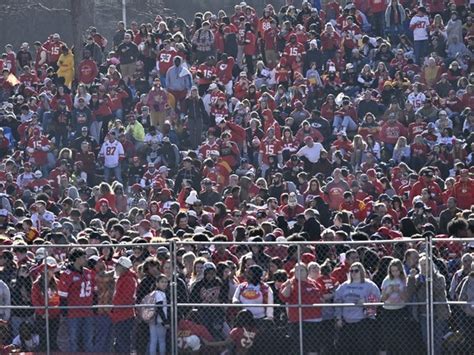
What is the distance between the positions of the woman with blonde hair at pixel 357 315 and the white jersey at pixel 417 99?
12137 mm

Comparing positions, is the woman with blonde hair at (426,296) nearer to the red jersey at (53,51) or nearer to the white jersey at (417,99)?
the white jersey at (417,99)

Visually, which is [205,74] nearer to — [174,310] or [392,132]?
[392,132]

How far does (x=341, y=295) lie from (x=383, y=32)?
1691 centimetres

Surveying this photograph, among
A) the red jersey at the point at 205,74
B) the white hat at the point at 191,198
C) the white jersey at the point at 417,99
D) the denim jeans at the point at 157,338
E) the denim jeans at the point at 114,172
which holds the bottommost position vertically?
the denim jeans at the point at 157,338

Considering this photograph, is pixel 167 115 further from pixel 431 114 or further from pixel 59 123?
pixel 431 114

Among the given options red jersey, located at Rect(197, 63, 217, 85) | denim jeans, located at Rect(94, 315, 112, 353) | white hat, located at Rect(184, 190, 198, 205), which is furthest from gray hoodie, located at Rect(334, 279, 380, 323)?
red jersey, located at Rect(197, 63, 217, 85)

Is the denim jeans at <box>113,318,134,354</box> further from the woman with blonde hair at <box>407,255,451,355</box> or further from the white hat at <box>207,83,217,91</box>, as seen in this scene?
the white hat at <box>207,83,217,91</box>

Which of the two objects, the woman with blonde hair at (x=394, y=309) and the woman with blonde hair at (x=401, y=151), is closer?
the woman with blonde hair at (x=394, y=309)

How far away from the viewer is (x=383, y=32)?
108 feet

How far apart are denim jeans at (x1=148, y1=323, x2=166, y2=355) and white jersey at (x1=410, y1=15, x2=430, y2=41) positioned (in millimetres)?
15982

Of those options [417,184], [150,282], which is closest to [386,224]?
[417,184]

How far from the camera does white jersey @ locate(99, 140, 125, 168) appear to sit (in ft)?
92.7

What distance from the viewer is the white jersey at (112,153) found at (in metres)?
28.2

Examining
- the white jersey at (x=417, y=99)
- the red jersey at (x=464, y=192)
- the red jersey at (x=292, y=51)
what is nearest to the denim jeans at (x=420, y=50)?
the red jersey at (x=292, y=51)
